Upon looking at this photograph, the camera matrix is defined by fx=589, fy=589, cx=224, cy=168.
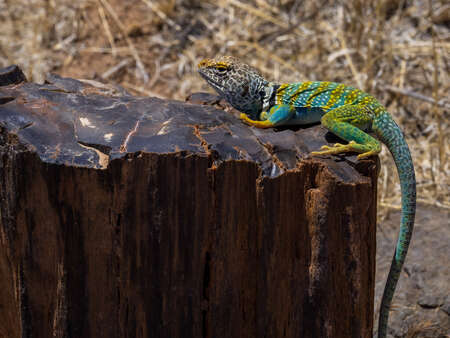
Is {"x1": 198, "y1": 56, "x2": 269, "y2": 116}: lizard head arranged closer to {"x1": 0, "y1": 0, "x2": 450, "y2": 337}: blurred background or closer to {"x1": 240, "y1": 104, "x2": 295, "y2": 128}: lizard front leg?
{"x1": 240, "y1": 104, "x2": 295, "y2": 128}: lizard front leg

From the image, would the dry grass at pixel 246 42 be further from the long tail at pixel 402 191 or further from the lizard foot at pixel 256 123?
the lizard foot at pixel 256 123

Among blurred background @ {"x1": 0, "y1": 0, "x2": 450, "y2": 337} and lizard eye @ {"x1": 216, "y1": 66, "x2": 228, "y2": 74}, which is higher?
blurred background @ {"x1": 0, "y1": 0, "x2": 450, "y2": 337}

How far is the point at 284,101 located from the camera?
3.15 metres

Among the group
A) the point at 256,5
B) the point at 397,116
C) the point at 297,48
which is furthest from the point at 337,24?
the point at 397,116

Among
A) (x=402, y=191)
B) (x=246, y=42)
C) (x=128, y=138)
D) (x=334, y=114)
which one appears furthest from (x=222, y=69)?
(x=246, y=42)

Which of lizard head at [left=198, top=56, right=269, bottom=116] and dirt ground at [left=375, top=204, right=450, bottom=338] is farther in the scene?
A: dirt ground at [left=375, top=204, right=450, bottom=338]

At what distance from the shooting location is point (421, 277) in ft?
12.5

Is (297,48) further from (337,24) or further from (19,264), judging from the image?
(19,264)

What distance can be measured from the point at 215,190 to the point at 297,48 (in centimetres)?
457

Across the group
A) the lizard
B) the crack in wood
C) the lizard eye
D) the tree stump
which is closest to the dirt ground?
the lizard

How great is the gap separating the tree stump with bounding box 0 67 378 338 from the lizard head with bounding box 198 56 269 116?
0.60m

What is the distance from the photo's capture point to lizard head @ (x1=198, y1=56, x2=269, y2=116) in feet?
10.4

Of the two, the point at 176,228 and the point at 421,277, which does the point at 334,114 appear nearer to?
the point at 176,228

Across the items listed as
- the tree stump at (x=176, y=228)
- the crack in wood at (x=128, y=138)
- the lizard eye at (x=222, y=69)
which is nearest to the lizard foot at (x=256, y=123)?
the tree stump at (x=176, y=228)
